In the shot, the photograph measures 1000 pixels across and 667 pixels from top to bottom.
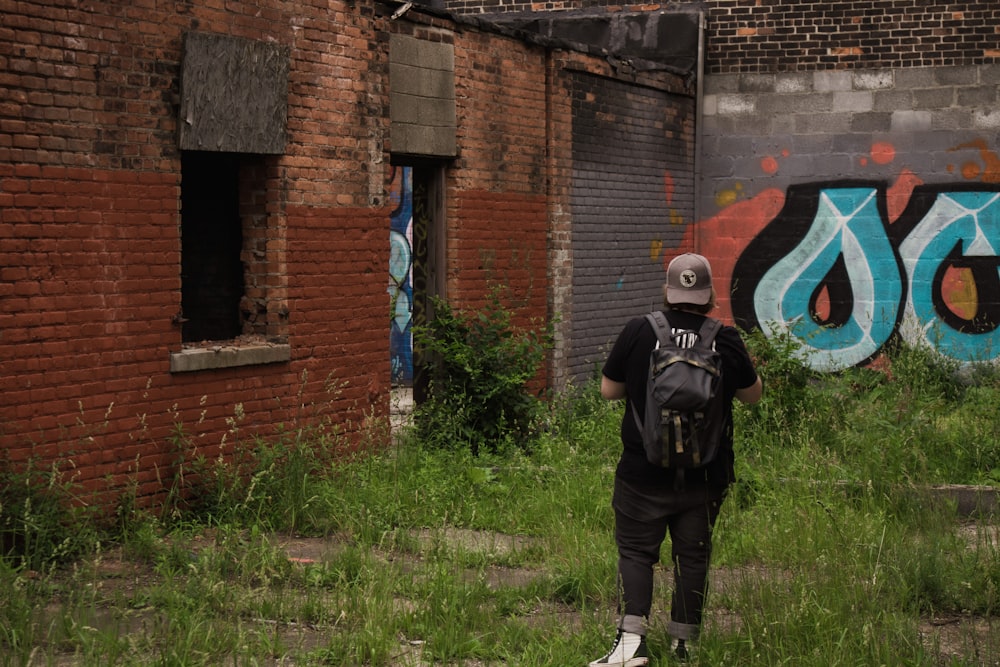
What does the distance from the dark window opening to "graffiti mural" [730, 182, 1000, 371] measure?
6641 millimetres

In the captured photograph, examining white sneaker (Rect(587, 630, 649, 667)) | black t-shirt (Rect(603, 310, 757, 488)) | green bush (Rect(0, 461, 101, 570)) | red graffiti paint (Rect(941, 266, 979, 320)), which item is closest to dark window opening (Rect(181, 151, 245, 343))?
green bush (Rect(0, 461, 101, 570))

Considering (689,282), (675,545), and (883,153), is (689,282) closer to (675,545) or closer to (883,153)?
(675,545)

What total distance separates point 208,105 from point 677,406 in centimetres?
447

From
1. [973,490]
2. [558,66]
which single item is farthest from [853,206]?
[973,490]

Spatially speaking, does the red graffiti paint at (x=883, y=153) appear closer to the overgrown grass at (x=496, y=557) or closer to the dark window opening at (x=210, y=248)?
the overgrown grass at (x=496, y=557)

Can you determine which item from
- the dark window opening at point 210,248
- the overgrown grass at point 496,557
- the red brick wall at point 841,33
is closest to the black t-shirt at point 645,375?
the overgrown grass at point 496,557

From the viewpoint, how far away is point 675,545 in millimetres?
5418

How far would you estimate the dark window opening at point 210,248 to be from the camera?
30.0 ft

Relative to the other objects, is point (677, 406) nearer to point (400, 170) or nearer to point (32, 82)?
point (32, 82)

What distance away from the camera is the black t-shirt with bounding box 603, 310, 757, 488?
17.5 feet

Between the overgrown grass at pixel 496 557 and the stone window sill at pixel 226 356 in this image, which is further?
the stone window sill at pixel 226 356

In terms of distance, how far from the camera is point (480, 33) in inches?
434

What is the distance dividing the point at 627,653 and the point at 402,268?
11106 millimetres

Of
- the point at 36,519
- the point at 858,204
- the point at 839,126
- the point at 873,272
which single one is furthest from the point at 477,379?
the point at 839,126
